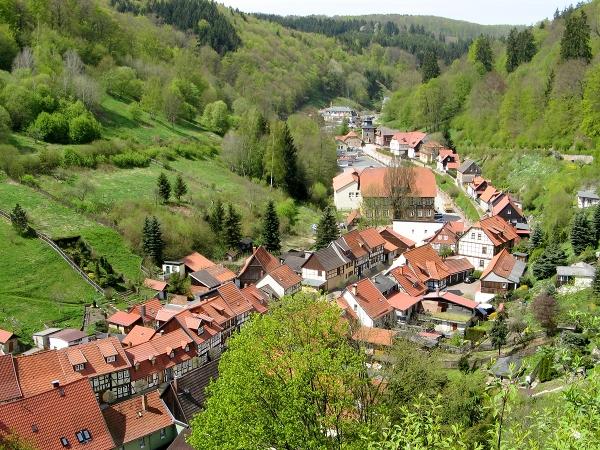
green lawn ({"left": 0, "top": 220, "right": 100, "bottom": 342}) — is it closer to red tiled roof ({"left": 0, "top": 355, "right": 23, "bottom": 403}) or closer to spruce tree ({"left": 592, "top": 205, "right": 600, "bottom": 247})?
red tiled roof ({"left": 0, "top": 355, "right": 23, "bottom": 403})

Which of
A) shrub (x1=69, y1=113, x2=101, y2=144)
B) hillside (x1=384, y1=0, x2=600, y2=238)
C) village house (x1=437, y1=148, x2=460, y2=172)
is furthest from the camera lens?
village house (x1=437, y1=148, x2=460, y2=172)

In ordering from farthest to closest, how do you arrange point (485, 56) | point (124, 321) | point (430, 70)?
point (430, 70) < point (485, 56) < point (124, 321)

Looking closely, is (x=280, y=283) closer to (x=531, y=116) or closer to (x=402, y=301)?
(x=402, y=301)

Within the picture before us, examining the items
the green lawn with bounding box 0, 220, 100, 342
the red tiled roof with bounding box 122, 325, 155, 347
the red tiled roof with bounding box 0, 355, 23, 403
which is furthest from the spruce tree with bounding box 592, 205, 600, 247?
the red tiled roof with bounding box 0, 355, 23, 403

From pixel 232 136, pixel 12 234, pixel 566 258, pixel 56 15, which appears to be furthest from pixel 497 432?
pixel 56 15

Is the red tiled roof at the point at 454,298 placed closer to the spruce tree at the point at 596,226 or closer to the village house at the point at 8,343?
the spruce tree at the point at 596,226

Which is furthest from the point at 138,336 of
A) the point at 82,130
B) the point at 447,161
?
the point at 447,161
